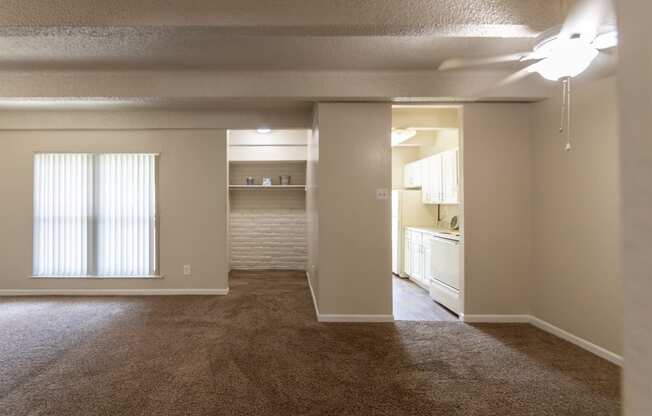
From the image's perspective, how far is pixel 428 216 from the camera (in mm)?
5711

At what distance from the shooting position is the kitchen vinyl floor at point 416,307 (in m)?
3.65

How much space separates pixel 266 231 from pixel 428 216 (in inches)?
123

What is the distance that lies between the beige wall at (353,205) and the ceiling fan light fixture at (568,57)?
1.70 metres

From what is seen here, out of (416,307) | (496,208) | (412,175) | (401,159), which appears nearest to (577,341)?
(496,208)

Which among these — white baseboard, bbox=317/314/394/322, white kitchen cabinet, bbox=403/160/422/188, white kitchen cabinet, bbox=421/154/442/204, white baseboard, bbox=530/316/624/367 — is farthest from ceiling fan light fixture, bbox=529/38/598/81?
white kitchen cabinet, bbox=403/160/422/188

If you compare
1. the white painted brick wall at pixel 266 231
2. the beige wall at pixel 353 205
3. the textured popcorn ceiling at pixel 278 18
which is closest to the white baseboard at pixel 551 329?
the beige wall at pixel 353 205

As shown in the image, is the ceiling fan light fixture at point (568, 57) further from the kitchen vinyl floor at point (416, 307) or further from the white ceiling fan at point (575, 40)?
the kitchen vinyl floor at point (416, 307)

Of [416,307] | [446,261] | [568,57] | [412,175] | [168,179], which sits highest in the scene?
[568,57]

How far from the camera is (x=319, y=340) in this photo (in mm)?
2980

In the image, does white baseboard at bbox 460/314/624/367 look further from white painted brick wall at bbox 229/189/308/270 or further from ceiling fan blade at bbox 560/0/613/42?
white painted brick wall at bbox 229/189/308/270

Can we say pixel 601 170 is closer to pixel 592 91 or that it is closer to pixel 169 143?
pixel 592 91

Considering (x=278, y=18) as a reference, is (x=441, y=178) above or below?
below

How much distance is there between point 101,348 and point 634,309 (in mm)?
3490

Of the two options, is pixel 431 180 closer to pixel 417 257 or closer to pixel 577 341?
pixel 417 257
